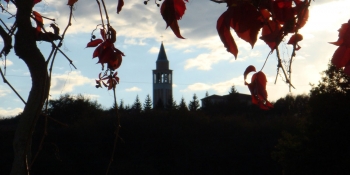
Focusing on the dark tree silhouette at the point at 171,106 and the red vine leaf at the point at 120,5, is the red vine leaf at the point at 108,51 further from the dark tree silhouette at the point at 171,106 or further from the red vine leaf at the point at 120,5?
the dark tree silhouette at the point at 171,106

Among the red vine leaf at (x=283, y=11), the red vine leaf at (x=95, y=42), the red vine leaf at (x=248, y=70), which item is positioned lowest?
the red vine leaf at (x=248, y=70)

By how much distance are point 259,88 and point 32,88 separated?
0.47 meters

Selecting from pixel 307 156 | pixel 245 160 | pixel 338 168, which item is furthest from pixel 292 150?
pixel 245 160

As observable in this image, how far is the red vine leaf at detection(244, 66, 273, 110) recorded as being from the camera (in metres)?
0.92

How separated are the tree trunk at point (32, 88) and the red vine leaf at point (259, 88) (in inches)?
16.3

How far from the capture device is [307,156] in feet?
42.3

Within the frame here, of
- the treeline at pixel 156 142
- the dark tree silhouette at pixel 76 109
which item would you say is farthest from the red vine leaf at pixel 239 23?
the dark tree silhouette at pixel 76 109

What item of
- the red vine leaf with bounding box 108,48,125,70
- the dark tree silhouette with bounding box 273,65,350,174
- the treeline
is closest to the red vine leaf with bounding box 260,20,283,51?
the red vine leaf with bounding box 108,48,125,70

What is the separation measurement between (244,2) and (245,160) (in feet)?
65.8

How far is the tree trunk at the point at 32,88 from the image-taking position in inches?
38.0

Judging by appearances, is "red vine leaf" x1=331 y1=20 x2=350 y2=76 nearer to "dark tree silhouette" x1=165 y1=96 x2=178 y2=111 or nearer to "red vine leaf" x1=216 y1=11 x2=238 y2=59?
"red vine leaf" x1=216 y1=11 x2=238 y2=59

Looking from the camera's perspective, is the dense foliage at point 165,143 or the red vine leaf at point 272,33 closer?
the red vine leaf at point 272,33

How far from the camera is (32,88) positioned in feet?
3.26

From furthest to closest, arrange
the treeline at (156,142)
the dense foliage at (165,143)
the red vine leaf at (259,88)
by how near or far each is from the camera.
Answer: the dense foliage at (165,143), the treeline at (156,142), the red vine leaf at (259,88)
